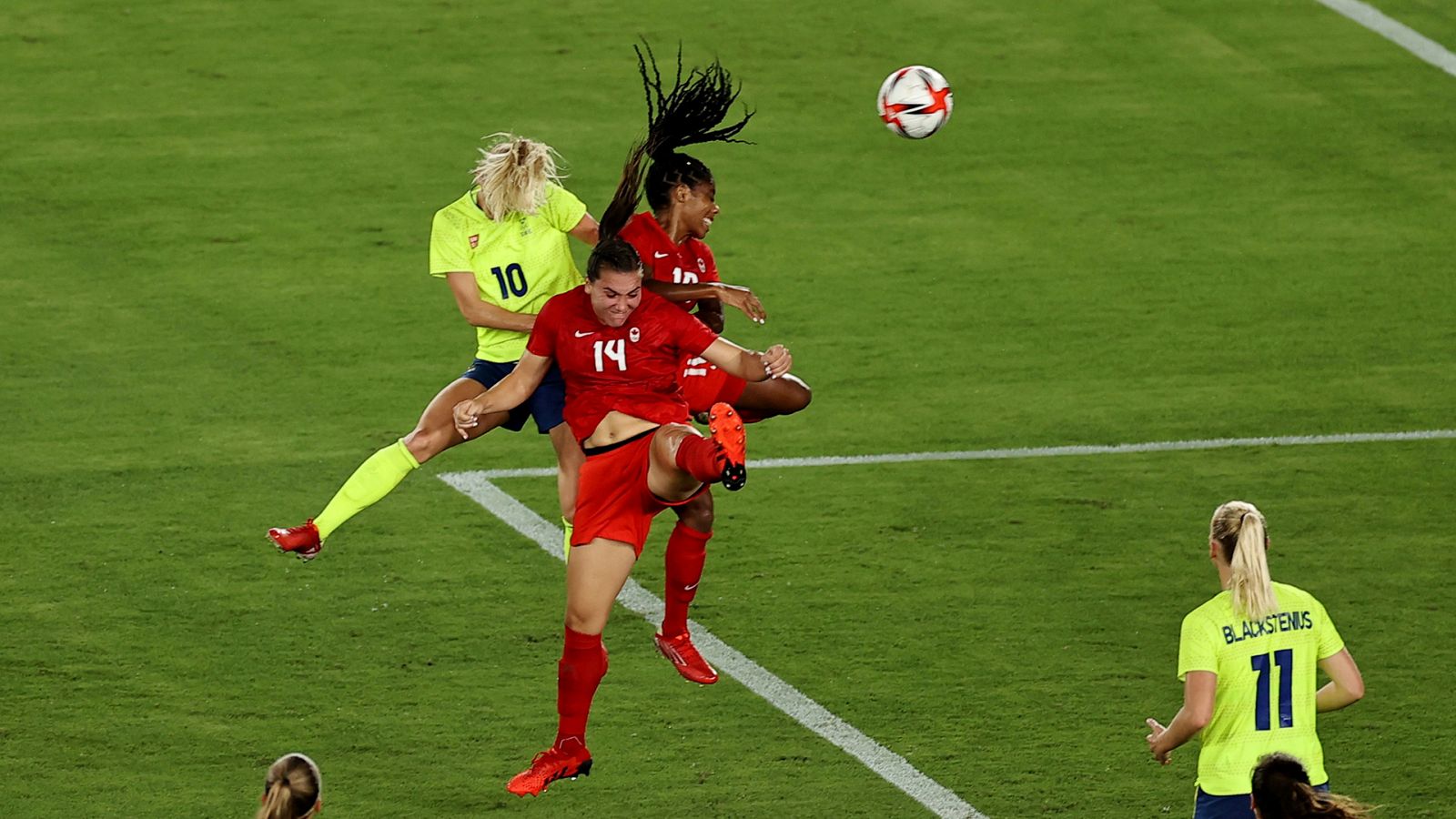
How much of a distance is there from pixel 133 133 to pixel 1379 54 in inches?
454

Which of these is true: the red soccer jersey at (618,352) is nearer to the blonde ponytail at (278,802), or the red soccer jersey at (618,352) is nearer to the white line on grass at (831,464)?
the white line on grass at (831,464)

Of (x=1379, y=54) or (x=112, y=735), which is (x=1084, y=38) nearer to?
(x=1379, y=54)

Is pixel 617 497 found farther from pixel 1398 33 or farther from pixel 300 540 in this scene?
pixel 1398 33

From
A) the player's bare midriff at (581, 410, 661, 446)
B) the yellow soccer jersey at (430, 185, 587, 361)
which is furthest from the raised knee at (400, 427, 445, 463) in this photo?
the player's bare midriff at (581, 410, 661, 446)

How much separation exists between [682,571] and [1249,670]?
3.11 m

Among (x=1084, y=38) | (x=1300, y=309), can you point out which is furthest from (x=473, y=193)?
(x=1084, y=38)

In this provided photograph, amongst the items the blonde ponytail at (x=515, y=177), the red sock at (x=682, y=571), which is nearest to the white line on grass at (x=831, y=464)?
the red sock at (x=682, y=571)

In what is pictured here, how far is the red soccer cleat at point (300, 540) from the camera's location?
394 inches

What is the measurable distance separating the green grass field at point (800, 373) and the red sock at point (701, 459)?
166cm

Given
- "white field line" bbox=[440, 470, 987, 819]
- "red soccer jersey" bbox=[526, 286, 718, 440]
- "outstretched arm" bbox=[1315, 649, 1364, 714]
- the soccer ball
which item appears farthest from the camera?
the soccer ball

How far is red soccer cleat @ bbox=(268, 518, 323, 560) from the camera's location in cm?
1001

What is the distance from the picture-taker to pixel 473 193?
1059cm

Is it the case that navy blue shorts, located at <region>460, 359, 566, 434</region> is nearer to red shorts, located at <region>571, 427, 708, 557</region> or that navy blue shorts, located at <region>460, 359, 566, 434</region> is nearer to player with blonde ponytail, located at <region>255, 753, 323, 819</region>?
red shorts, located at <region>571, 427, 708, 557</region>

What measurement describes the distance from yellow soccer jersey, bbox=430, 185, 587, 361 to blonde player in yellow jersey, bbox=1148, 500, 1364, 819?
3859mm
